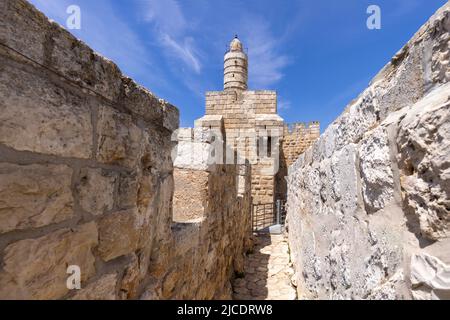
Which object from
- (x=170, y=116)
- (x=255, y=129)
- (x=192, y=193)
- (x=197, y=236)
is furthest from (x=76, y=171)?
(x=255, y=129)

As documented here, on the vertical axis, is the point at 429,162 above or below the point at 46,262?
above

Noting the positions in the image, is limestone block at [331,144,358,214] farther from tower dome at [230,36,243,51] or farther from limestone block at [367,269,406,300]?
tower dome at [230,36,243,51]

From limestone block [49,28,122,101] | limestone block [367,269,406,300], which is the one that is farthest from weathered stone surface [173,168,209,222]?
limestone block [367,269,406,300]

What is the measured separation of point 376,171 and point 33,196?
4.09ft

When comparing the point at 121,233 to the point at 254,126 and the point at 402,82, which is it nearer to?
the point at 402,82

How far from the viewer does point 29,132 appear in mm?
830

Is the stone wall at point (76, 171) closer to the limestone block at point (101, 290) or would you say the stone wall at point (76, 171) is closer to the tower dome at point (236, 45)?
the limestone block at point (101, 290)

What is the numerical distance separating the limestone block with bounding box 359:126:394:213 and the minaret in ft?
53.7

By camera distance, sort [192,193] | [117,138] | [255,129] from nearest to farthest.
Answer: [117,138] < [192,193] < [255,129]

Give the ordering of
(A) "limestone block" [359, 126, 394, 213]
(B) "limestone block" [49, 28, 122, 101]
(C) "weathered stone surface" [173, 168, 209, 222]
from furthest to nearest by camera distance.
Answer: (C) "weathered stone surface" [173, 168, 209, 222] → (A) "limestone block" [359, 126, 394, 213] → (B) "limestone block" [49, 28, 122, 101]

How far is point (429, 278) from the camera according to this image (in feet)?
2.49

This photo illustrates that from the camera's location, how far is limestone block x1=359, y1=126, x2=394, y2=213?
1048mm

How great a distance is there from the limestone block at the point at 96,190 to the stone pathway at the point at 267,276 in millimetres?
2949
